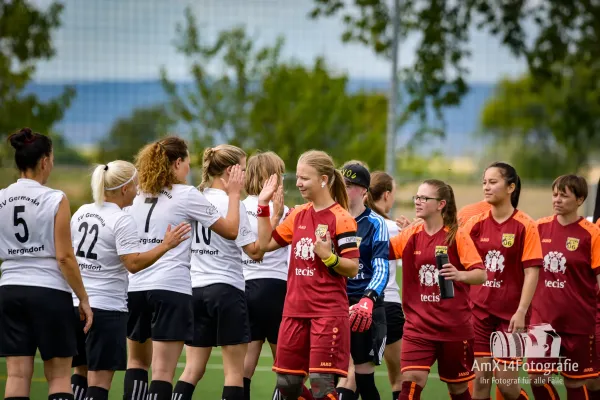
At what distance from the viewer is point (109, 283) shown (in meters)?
6.21

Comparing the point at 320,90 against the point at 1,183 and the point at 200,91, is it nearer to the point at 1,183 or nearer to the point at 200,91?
the point at 200,91

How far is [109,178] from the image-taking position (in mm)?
6273

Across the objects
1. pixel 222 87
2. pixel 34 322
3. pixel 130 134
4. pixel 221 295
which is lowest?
pixel 34 322

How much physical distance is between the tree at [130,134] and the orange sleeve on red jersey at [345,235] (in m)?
23.0

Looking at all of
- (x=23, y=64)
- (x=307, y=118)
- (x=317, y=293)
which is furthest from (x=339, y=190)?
(x=23, y=64)

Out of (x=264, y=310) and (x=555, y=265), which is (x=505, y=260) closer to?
(x=555, y=265)

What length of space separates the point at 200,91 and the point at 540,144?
26335mm

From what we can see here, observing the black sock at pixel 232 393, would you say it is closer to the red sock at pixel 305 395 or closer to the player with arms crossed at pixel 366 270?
the red sock at pixel 305 395

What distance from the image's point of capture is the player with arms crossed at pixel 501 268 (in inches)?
272

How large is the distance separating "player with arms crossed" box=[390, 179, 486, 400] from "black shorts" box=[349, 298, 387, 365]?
21 centimetres

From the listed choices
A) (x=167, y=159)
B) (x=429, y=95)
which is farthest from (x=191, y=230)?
(x=429, y=95)

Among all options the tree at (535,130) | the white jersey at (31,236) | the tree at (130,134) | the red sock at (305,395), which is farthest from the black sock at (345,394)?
the tree at (535,130)

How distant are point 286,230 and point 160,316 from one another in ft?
3.38

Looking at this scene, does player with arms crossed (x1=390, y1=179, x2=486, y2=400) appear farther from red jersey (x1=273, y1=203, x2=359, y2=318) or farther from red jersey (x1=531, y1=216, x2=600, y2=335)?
red jersey (x1=531, y1=216, x2=600, y2=335)
